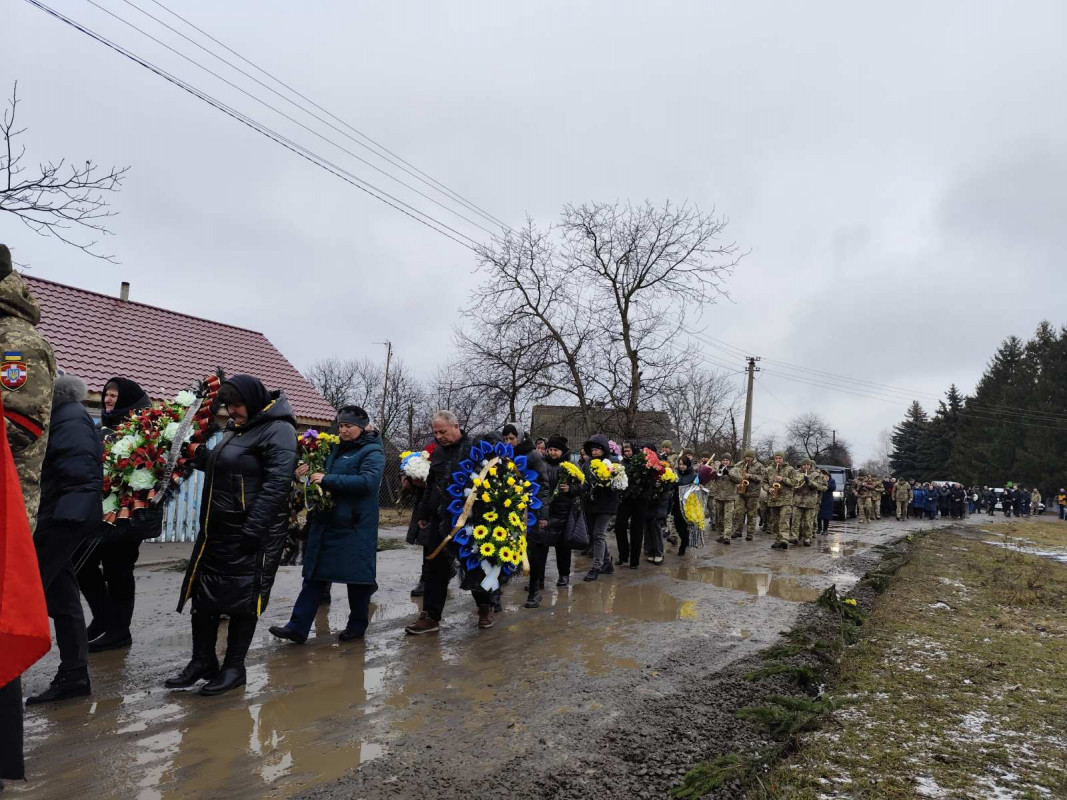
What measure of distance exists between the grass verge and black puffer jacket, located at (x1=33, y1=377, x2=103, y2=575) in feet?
12.9

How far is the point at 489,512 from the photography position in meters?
6.55

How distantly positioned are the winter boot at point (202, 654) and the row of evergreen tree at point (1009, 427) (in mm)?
63749

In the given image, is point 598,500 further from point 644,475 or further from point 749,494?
point 749,494

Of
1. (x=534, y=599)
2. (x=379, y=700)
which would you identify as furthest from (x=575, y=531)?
(x=379, y=700)

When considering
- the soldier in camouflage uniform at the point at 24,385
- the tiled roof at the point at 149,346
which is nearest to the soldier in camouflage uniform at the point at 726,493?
the tiled roof at the point at 149,346

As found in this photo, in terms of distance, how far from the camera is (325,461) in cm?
664

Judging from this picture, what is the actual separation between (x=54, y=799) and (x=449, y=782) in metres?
1.75

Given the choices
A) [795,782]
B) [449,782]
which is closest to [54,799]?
[449,782]

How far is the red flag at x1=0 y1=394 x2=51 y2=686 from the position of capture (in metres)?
1.95

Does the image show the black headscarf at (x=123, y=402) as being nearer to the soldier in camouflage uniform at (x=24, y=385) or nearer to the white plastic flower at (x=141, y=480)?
the white plastic flower at (x=141, y=480)

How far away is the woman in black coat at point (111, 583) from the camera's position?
5.59 meters

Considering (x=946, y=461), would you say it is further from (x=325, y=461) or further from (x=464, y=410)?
(x=325, y=461)

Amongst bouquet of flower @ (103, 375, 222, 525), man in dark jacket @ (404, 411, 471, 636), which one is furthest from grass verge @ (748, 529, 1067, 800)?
bouquet of flower @ (103, 375, 222, 525)

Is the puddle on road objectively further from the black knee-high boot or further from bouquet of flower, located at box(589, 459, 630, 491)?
the black knee-high boot
